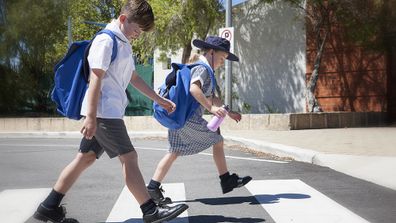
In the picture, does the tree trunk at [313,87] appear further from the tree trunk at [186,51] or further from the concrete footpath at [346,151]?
the tree trunk at [186,51]

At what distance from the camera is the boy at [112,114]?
3.79 metres

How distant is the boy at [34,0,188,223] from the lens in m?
3.79

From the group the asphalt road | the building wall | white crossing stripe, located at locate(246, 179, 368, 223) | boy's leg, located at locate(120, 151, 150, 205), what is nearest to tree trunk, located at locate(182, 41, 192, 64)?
the building wall

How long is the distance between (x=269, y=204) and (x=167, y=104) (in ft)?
4.56

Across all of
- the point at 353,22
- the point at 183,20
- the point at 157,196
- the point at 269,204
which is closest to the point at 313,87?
the point at 353,22

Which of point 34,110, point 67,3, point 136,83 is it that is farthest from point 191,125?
point 67,3

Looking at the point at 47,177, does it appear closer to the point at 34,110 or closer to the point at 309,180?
the point at 309,180

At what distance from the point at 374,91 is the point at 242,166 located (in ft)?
36.0

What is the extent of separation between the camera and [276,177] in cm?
673

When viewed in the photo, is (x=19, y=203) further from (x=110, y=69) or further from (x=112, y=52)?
(x=112, y=52)

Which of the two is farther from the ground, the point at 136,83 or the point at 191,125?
the point at 136,83

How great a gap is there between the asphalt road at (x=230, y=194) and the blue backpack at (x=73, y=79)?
1093 millimetres

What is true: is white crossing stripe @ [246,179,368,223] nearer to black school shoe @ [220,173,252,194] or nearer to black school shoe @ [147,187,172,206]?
black school shoe @ [220,173,252,194]

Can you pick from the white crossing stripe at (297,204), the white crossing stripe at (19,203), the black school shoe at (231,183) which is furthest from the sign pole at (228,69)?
the black school shoe at (231,183)
